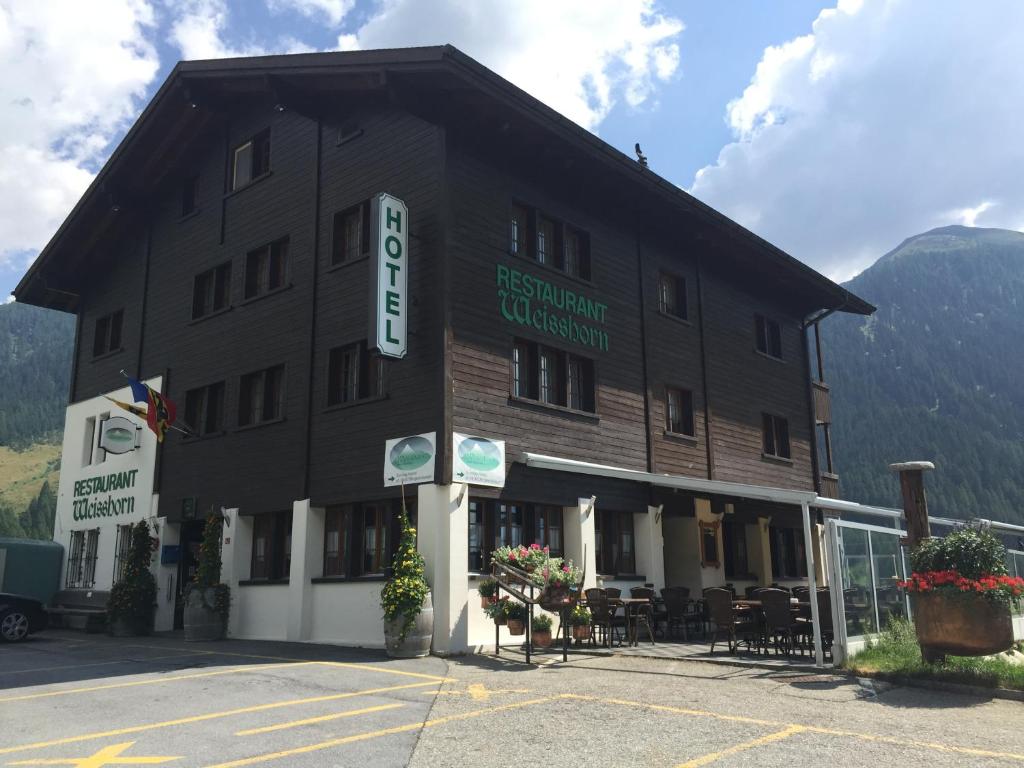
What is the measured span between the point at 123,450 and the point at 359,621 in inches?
377

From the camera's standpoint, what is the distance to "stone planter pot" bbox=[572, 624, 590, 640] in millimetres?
14773

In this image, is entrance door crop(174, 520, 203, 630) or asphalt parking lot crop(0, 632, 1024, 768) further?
entrance door crop(174, 520, 203, 630)

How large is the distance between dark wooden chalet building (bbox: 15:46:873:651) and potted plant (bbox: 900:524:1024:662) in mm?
3217

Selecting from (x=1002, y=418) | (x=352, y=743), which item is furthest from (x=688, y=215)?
(x=1002, y=418)

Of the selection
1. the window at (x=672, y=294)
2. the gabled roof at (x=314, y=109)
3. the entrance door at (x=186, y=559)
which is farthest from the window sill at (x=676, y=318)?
the entrance door at (x=186, y=559)

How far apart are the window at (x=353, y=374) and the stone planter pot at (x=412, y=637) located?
4.35 meters

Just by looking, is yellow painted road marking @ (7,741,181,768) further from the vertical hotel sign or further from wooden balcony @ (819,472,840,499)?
wooden balcony @ (819,472,840,499)

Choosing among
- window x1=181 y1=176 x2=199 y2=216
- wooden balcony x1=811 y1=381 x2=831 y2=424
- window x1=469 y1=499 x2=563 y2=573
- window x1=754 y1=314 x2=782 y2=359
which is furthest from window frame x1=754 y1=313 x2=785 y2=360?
window x1=181 y1=176 x2=199 y2=216

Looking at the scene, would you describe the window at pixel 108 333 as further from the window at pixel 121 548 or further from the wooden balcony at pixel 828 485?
the wooden balcony at pixel 828 485

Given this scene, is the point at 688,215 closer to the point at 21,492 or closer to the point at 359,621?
the point at 359,621

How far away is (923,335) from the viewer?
155750 millimetres

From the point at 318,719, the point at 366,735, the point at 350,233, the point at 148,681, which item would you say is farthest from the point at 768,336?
the point at 366,735

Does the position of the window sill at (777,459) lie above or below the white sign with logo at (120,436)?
below

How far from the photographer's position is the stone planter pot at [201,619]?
17391 mm
